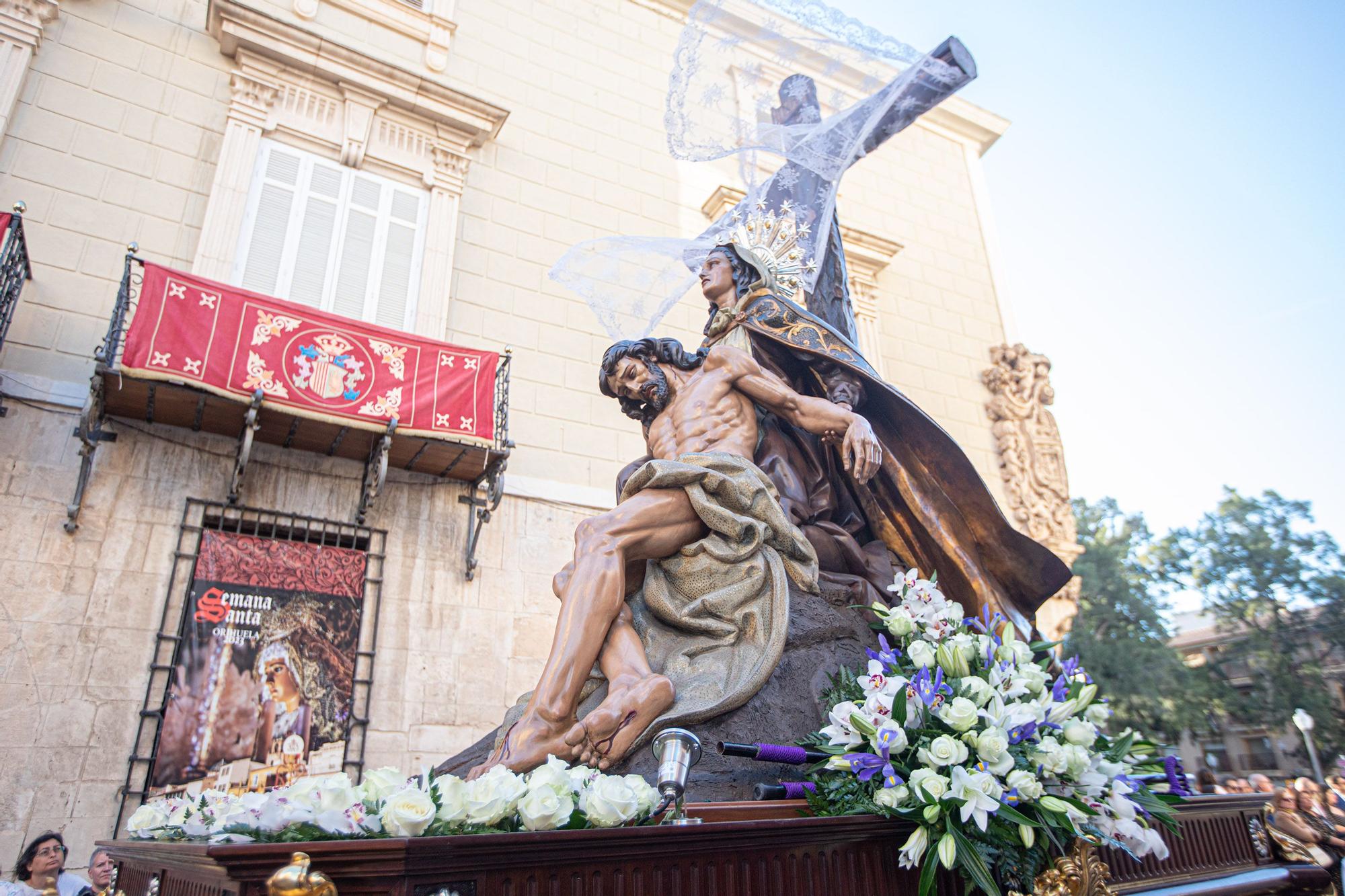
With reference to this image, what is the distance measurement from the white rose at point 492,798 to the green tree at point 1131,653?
17.4 meters

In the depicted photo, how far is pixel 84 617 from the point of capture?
621 centimetres

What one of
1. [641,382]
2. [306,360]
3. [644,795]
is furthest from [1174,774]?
[306,360]

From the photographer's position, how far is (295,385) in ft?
22.0

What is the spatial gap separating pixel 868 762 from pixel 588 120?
10039 mm

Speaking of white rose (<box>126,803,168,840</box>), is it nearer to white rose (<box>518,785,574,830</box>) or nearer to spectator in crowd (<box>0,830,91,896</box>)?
white rose (<box>518,785,574,830</box>)

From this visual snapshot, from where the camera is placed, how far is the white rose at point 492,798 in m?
1.64

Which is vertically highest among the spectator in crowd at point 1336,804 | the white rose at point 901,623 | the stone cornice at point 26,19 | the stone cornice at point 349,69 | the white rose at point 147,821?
the stone cornice at point 349,69

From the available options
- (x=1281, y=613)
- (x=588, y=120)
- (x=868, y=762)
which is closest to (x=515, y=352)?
(x=588, y=120)

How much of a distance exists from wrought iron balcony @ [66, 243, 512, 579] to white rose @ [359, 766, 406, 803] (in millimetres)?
5462

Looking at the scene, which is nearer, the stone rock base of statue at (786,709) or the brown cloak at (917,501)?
the stone rock base of statue at (786,709)

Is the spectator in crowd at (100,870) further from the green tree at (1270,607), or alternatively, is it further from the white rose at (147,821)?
the green tree at (1270,607)

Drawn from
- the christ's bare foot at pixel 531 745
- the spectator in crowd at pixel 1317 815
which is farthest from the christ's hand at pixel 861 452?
the spectator in crowd at pixel 1317 815

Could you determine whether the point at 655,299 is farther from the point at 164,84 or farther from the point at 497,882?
the point at 164,84

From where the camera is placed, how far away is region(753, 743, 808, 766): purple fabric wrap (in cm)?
203
